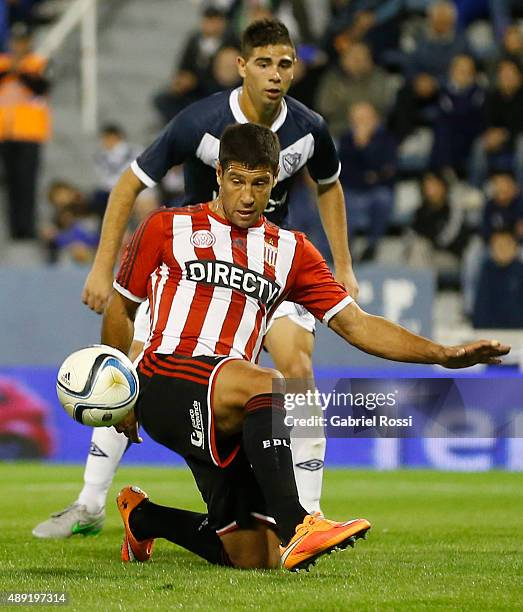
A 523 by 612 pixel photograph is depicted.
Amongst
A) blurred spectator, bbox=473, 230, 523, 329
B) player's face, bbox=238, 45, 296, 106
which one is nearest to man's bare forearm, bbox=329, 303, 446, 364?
player's face, bbox=238, 45, 296, 106

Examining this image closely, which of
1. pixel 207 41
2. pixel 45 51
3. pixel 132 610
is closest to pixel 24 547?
pixel 132 610

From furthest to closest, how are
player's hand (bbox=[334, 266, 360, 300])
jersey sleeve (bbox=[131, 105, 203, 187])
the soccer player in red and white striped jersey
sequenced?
player's hand (bbox=[334, 266, 360, 300]) → jersey sleeve (bbox=[131, 105, 203, 187]) → the soccer player in red and white striped jersey

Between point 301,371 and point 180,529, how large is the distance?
48.1 inches

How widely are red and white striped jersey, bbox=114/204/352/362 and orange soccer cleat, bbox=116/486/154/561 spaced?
65 centimetres

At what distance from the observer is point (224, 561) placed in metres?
5.29

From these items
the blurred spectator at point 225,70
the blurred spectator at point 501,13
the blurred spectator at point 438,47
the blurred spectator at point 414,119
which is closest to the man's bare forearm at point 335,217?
the blurred spectator at point 225,70

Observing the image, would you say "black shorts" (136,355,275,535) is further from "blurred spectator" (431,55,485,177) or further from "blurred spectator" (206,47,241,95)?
"blurred spectator" (431,55,485,177)

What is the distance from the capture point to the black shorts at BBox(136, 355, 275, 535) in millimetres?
4918

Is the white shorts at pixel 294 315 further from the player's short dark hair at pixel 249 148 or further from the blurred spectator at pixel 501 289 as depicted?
the blurred spectator at pixel 501 289

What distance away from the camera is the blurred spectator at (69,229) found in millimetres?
13953

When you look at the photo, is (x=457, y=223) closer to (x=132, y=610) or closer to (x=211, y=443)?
(x=211, y=443)

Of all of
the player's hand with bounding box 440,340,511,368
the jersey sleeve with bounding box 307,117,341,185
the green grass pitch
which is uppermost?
the jersey sleeve with bounding box 307,117,341,185

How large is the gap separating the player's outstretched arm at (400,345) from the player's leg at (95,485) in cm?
146

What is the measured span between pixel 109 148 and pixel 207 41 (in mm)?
1684
